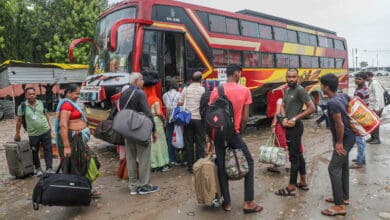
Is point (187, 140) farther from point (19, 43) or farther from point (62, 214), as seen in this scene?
point (19, 43)

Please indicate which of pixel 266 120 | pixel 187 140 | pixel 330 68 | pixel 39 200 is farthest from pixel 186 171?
pixel 330 68

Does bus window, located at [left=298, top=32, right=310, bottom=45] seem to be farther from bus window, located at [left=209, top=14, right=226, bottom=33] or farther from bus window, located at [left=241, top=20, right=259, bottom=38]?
bus window, located at [left=209, top=14, right=226, bottom=33]

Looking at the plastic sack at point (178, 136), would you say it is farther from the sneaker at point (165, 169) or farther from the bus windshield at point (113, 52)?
the bus windshield at point (113, 52)

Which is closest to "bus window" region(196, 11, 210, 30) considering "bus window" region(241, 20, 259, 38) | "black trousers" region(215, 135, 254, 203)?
"bus window" region(241, 20, 259, 38)

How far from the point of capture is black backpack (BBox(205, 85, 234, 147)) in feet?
12.3

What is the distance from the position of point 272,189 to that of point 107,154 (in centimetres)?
437

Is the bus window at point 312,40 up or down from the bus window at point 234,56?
up

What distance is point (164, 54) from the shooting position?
784cm

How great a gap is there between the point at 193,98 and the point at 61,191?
2.61 m

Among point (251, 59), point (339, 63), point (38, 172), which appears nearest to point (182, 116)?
point (38, 172)

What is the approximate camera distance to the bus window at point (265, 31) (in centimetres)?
1152

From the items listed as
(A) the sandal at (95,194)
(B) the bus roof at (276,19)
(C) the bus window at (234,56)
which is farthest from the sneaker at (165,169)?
(B) the bus roof at (276,19)

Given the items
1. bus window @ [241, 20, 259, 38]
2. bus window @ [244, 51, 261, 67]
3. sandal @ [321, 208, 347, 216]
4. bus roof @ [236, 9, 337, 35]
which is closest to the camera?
sandal @ [321, 208, 347, 216]

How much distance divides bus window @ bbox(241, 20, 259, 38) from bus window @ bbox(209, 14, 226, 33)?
3.37 ft
